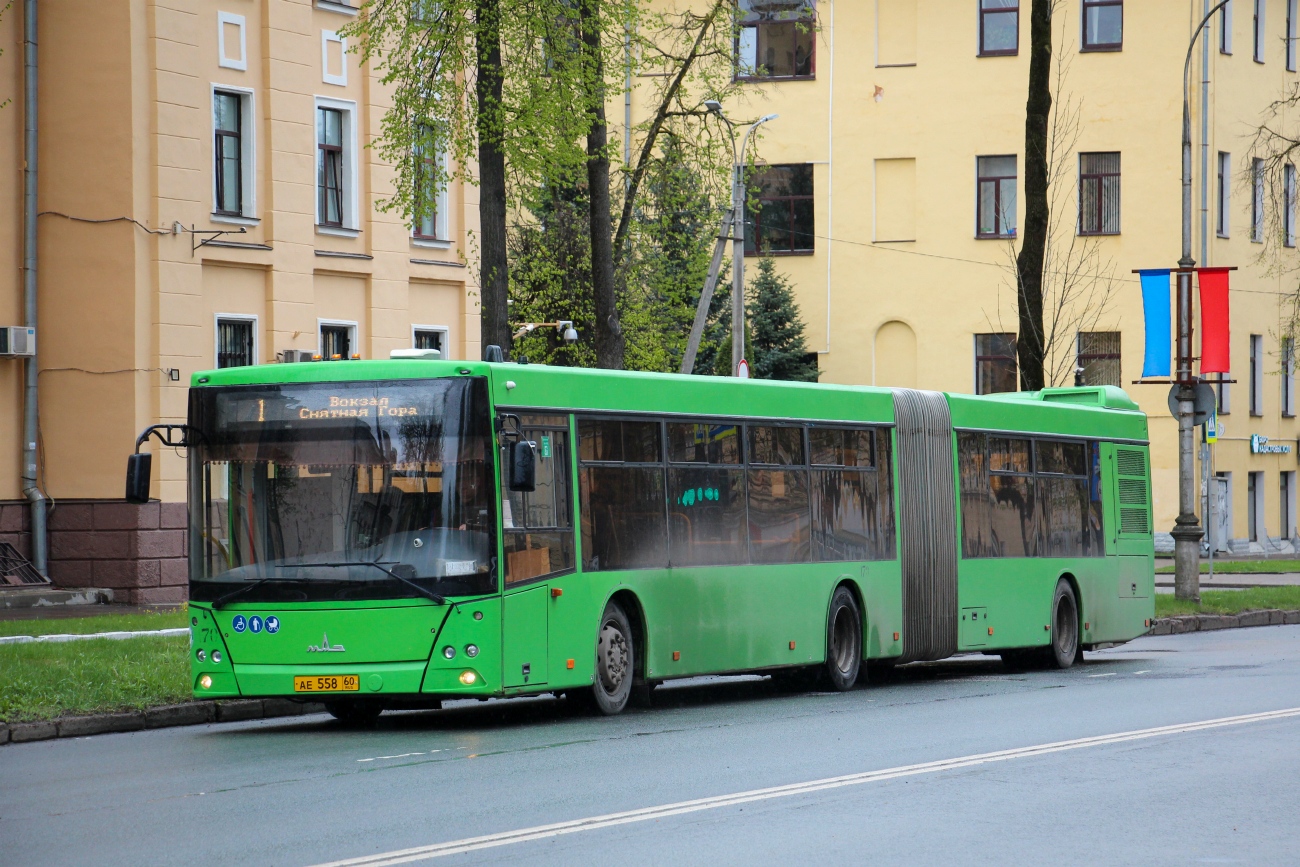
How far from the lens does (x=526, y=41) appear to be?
22828mm

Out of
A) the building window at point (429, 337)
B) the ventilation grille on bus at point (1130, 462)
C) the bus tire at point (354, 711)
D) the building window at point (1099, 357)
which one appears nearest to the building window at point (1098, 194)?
the building window at point (1099, 357)

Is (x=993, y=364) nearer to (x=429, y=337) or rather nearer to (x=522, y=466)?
(x=429, y=337)

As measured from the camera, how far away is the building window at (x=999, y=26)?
164 ft

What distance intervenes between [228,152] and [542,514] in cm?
1779

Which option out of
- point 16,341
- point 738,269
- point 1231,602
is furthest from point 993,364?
point 16,341

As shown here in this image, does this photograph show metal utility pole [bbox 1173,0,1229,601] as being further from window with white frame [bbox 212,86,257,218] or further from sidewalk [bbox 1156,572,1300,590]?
window with white frame [bbox 212,86,257,218]

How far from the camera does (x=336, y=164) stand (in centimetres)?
3244

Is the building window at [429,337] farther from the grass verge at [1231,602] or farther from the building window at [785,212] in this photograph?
the building window at [785,212]

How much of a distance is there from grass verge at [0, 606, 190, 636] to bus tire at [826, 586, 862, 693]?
7336 millimetres

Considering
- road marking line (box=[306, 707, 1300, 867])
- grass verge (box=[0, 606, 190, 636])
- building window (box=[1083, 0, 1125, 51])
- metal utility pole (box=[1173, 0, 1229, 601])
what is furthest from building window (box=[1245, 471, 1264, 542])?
road marking line (box=[306, 707, 1300, 867])

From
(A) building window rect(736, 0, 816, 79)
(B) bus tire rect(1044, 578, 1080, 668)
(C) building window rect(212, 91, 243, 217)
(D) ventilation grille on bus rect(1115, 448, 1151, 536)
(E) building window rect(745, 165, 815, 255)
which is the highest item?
(A) building window rect(736, 0, 816, 79)

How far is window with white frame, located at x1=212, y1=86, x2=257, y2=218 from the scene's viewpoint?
30359 millimetres

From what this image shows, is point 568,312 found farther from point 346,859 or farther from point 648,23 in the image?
point 346,859

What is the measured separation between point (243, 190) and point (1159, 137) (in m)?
26.7
